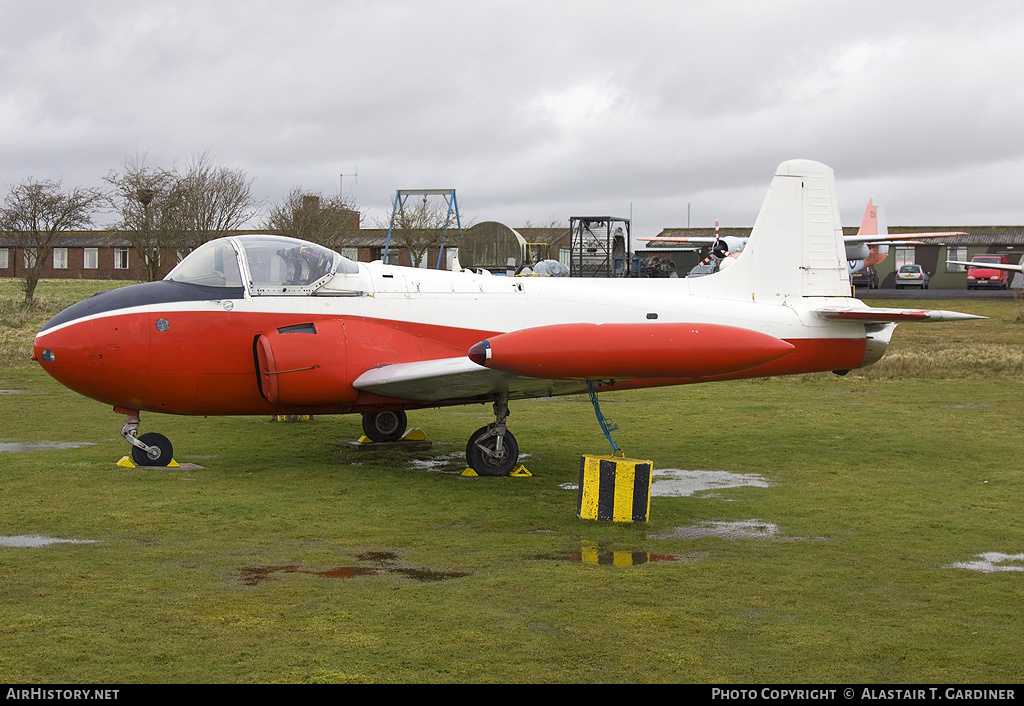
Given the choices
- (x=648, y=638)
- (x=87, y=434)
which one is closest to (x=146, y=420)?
(x=87, y=434)

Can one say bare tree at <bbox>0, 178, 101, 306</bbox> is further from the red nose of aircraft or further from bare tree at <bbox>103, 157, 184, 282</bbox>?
the red nose of aircraft

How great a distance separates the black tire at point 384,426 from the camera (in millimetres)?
13039

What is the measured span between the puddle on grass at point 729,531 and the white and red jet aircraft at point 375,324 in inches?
55.9

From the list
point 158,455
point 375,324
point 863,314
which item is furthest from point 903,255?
point 158,455

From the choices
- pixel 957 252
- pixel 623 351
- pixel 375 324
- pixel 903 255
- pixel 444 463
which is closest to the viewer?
pixel 623 351

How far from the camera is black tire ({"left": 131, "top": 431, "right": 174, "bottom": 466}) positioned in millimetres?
10805

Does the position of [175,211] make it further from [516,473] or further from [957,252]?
[957,252]

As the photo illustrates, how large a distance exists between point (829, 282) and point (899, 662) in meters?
7.84

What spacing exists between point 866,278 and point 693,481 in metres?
57.1

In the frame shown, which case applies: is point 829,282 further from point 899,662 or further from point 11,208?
point 11,208

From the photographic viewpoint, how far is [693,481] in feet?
34.8

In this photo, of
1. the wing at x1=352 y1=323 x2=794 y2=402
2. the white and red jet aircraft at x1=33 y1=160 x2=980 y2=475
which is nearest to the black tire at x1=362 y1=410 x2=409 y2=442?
the white and red jet aircraft at x1=33 y1=160 x2=980 y2=475

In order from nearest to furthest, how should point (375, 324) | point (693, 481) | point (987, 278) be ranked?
point (693, 481) < point (375, 324) < point (987, 278)

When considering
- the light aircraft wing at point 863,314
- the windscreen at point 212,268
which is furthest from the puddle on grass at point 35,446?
the light aircraft wing at point 863,314
